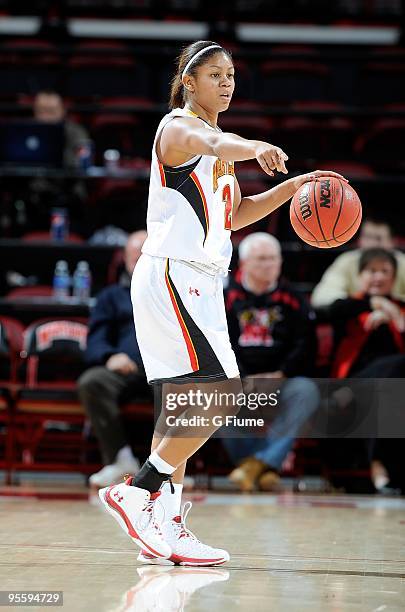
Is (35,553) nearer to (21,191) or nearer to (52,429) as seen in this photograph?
(52,429)

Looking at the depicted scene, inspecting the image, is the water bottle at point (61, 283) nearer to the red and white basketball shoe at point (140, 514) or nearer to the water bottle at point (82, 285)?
the water bottle at point (82, 285)

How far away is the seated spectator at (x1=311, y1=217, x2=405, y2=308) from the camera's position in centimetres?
653

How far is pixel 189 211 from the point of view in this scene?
325 centimetres

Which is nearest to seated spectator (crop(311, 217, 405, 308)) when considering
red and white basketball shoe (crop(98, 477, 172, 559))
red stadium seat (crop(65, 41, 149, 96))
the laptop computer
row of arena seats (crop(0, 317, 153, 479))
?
row of arena seats (crop(0, 317, 153, 479))

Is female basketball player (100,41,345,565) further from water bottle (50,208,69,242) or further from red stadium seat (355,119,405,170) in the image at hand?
red stadium seat (355,119,405,170)

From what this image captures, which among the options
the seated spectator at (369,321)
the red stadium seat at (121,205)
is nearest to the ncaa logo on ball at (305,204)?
the seated spectator at (369,321)

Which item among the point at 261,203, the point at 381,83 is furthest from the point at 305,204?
the point at 381,83

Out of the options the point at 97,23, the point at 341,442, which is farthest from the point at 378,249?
the point at 97,23

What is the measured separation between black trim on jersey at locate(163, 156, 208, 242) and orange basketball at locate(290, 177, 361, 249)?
1.03 feet

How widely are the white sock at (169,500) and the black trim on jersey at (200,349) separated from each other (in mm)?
381

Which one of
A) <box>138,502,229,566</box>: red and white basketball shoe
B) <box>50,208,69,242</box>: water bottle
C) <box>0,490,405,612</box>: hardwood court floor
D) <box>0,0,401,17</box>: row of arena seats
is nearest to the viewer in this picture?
<box>0,490,405,612</box>: hardwood court floor

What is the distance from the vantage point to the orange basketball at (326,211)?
322cm

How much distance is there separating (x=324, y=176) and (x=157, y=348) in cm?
79

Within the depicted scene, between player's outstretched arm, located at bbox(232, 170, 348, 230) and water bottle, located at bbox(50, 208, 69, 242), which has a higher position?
water bottle, located at bbox(50, 208, 69, 242)
